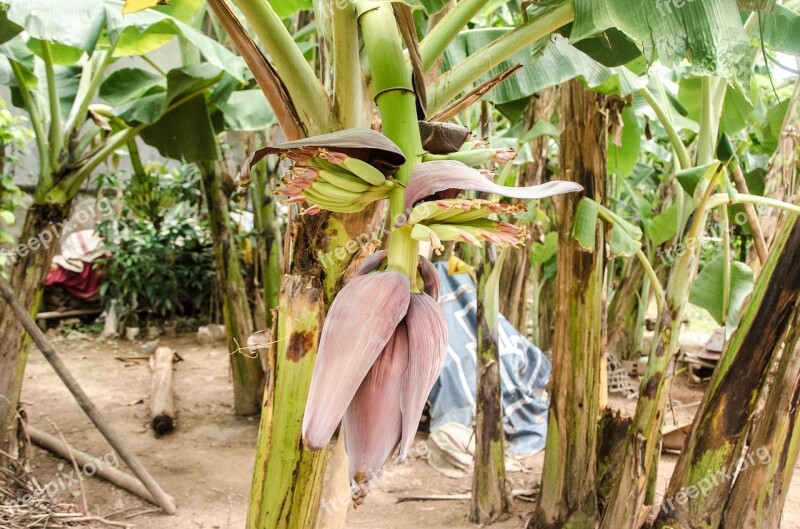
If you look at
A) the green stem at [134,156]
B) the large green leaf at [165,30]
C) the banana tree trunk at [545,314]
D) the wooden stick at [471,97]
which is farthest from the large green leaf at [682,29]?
the banana tree trunk at [545,314]

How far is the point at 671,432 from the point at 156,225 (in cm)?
467

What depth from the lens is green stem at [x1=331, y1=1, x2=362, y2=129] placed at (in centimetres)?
68

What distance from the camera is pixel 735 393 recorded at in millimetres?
1475

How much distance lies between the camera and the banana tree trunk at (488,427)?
8.04 ft

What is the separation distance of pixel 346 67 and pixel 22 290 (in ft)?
7.47

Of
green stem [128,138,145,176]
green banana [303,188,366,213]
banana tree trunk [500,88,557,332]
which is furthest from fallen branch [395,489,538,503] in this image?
green banana [303,188,366,213]

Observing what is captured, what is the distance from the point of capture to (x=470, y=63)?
2.68 ft

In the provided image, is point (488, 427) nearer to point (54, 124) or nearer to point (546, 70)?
point (546, 70)

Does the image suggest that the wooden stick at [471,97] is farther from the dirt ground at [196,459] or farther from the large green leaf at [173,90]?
the dirt ground at [196,459]

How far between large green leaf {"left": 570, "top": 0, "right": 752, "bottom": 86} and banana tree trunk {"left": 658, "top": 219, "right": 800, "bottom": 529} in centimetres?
84

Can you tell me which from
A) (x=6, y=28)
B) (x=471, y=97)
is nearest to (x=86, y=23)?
(x=6, y=28)

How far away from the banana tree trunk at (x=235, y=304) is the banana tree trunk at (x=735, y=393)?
102 inches

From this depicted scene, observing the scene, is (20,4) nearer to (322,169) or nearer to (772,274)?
(322,169)

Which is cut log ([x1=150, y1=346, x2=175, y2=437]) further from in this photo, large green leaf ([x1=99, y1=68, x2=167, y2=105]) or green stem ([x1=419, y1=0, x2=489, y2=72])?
green stem ([x1=419, y1=0, x2=489, y2=72])
